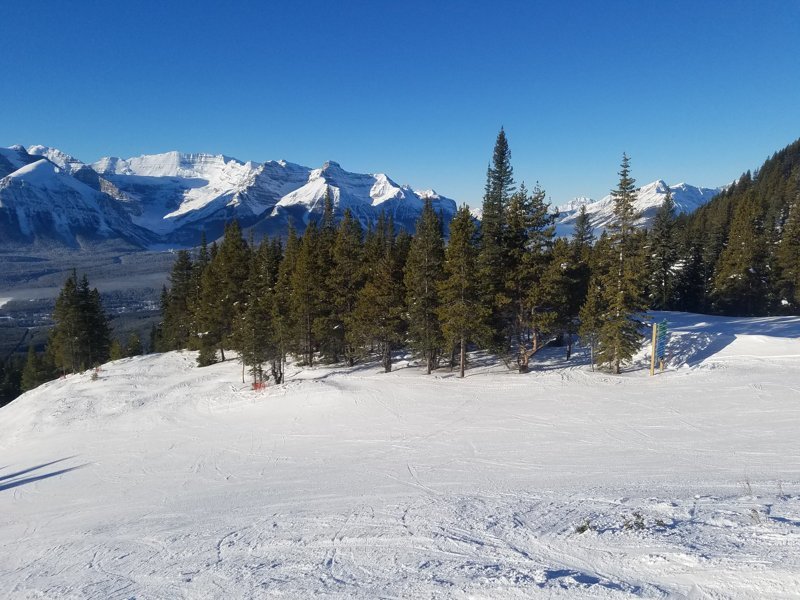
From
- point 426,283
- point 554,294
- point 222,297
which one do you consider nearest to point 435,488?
point 554,294

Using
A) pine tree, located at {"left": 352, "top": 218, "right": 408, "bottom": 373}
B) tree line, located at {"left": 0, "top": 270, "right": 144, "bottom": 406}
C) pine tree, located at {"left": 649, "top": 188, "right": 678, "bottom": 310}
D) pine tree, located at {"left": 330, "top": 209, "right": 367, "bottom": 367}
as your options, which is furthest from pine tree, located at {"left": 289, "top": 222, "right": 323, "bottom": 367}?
pine tree, located at {"left": 649, "top": 188, "right": 678, "bottom": 310}

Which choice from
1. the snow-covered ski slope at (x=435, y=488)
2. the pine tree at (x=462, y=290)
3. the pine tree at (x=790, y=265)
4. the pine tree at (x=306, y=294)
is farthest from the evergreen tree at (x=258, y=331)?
the pine tree at (x=790, y=265)

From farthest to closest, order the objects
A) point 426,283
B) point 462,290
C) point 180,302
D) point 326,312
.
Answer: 1. point 180,302
2. point 326,312
3. point 426,283
4. point 462,290

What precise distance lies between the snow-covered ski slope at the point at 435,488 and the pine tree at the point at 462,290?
318cm

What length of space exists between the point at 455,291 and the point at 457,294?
24 centimetres

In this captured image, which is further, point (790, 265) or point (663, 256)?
point (663, 256)

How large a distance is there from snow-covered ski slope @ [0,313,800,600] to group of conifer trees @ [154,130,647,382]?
2500 mm

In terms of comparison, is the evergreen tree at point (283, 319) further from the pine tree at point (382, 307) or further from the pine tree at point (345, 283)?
A: the pine tree at point (382, 307)

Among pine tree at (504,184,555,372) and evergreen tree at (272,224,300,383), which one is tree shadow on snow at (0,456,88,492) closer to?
evergreen tree at (272,224,300,383)

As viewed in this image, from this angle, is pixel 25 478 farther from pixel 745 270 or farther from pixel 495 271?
pixel 745 270

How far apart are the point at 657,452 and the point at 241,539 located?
12.3m

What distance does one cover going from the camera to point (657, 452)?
1420 cm

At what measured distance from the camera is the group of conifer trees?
25297 mm

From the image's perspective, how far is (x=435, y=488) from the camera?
39.2 feet
